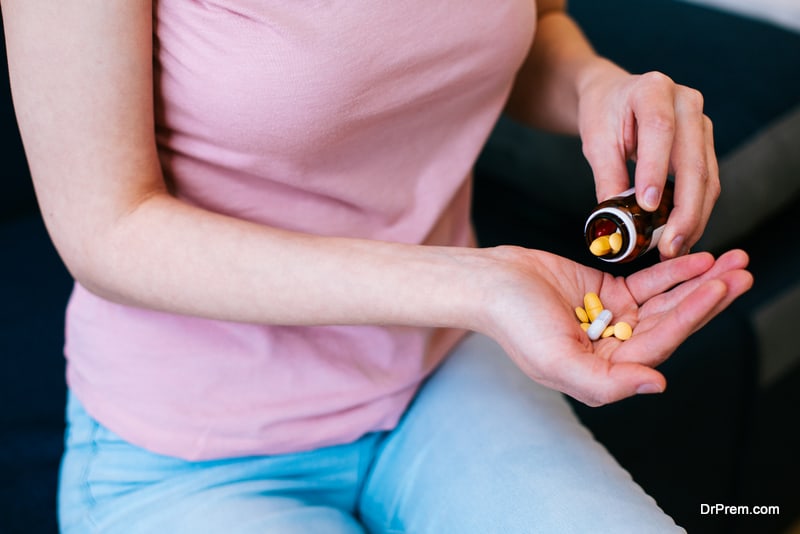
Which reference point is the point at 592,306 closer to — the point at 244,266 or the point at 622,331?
the point at 622,331

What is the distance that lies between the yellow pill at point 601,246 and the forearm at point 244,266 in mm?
83

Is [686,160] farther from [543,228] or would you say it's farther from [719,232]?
[543,228]

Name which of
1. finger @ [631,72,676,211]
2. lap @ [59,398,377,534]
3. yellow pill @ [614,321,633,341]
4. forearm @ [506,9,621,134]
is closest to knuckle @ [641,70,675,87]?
finger @ [631,72,676,211]

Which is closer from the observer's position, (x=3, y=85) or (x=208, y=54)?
(x=208, y=54)

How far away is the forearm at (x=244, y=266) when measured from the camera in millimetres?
626

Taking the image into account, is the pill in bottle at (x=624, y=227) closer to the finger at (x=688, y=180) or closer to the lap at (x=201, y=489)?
the finger at (x=688, y=180)

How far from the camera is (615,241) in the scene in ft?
1.97

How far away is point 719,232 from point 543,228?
246 millimetres

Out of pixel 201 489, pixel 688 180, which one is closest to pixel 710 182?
pixel 688 180

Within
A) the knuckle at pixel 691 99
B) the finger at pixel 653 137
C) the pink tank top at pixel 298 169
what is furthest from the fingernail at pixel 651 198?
the pink tank top at pixel 298 169

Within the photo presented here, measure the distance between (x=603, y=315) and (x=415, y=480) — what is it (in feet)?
0.80

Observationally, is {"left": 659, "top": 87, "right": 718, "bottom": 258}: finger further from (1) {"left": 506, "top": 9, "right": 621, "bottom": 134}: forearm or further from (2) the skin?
(1) {"left": 506, "top": 9, "right": 621, "bottom": 134}: forearm

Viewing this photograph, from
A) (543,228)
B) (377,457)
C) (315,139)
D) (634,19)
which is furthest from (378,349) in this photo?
(634,19)

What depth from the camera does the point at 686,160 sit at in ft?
2.08
